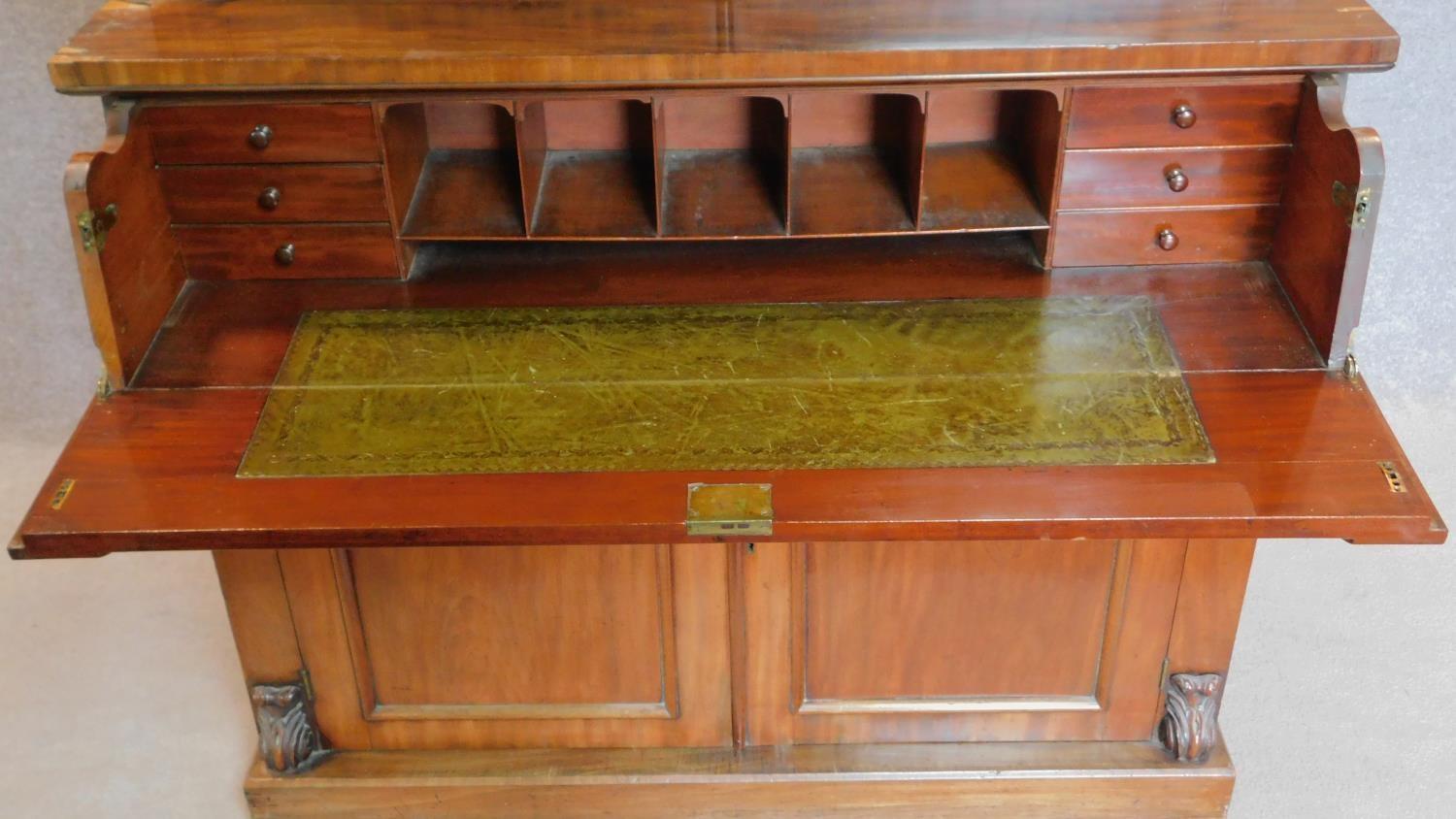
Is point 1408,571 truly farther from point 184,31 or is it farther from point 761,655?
point 184,31

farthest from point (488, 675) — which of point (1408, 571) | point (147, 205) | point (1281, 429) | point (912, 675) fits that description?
point (1408, 571)

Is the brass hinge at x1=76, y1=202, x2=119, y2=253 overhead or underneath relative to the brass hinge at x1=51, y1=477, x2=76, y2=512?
overhead

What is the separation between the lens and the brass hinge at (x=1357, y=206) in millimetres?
1808

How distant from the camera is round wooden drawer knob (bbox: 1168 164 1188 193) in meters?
2.04

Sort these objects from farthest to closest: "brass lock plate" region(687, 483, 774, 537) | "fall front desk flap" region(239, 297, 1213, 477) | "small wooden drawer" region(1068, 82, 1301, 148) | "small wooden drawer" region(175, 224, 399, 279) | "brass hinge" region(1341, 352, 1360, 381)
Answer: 1. "small wooden drawer" region(175, 224, 399, 279)
2. "small wooden drawer" region(1068, 82, 1301, 148)
3. "brass hinge" region(1341, 352, 1360, 381)
4. "fall front desk flap" region(239, 297, 1213, 477)
5. "brass lock plate" region(687, 483, 774, 537)

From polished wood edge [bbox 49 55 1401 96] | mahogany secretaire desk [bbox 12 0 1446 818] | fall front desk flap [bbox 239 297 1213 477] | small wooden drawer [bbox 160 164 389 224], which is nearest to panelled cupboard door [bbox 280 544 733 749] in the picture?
mahogany secretaire desk [bbox 12 0 1446 818]

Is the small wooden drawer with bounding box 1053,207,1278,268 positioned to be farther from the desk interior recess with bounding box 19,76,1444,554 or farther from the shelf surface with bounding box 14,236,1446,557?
the shelf surface with bounding box 14,236,1446,557

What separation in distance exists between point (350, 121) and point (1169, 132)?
3.59 feet

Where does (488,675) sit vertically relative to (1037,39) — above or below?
below

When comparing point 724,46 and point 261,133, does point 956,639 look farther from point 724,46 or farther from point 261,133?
point 261,133

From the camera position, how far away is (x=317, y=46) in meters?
1.95

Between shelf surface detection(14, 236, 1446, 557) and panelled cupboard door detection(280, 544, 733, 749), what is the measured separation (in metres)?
0.29

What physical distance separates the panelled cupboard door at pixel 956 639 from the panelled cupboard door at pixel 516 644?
0.08 meters

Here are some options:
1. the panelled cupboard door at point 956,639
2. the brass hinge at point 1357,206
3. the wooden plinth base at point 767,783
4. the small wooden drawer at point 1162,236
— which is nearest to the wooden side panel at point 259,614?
the wooden plinth base at point 767,783
